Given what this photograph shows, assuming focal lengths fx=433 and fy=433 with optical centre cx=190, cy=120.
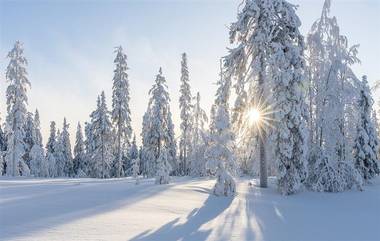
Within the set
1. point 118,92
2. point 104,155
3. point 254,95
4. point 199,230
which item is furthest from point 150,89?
point 199,230

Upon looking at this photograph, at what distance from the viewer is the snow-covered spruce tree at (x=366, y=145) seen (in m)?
32.4

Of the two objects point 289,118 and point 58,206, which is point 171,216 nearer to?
point 58,206

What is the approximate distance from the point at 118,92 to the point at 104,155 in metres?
9.17

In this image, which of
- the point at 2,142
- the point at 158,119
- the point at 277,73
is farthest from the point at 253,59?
the point at 2,142

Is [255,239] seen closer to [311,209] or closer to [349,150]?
[311,209]

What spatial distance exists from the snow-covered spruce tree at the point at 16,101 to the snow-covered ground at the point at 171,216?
2796 centimetres

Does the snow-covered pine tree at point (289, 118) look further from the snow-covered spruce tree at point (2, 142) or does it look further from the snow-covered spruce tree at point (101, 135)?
the snow-covered spruce tree at point (2, 142)

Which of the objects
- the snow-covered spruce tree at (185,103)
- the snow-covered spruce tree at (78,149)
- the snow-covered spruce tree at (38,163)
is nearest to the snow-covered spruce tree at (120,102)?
the snow-covered spruce tree at (185,103)

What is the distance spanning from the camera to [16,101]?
4456 cm

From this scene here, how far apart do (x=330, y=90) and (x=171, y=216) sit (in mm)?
17556

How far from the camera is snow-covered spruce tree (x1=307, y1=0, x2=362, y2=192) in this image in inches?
1102

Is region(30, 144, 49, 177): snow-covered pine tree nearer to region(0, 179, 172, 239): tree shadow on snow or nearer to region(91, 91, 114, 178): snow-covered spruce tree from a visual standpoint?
region(91, 91, 114, 178): snow-covered spruce tree

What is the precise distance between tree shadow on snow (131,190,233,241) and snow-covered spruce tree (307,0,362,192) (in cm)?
1293

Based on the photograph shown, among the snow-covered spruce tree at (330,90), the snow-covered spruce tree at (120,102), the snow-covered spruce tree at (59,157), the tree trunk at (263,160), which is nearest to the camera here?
the tree trunk at (263,160)
